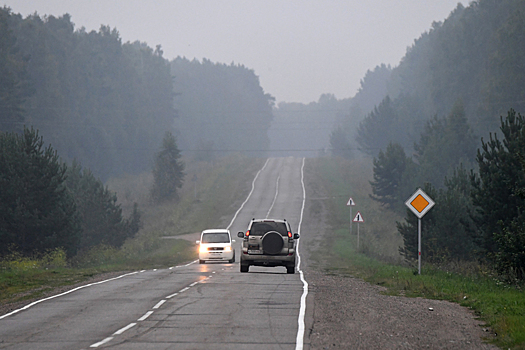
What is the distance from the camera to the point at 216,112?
18138 cm

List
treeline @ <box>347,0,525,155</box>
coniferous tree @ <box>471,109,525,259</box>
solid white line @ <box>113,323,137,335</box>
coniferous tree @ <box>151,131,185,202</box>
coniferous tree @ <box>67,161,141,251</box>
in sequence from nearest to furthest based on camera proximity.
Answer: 1. solid white line @ <box>113,323,137,335</box>
2. coniferous tree @ <box>471,109,525,259</box>
3. coniferous tree @ <box>67,161,141,251</box>
4. treeline @ <box>347,0,525,155</box>
5. coniferous tree @ <box>151,131,185,202</box>

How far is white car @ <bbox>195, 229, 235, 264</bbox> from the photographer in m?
32.7

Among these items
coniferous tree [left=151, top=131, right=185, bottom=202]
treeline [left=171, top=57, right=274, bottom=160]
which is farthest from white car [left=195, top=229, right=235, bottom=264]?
treeline [left=171, top=57, right=274, bottom=160]

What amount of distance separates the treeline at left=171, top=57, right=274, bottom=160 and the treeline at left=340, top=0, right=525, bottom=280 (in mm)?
56881

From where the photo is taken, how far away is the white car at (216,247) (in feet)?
107

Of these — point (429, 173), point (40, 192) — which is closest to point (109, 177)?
point (429, 173)

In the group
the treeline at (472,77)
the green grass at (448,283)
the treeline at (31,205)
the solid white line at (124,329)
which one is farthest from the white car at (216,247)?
the treeline at (472,77)

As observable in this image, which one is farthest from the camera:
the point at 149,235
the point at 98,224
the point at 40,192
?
the point at 149,235

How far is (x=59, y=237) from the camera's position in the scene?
119 ft

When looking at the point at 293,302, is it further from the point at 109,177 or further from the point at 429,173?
the point at 109,177

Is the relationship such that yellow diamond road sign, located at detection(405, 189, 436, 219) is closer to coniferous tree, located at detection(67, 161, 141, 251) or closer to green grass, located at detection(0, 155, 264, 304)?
green grass, located at detection(0, 155, 264, 304)

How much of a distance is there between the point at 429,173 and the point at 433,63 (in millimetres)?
42398

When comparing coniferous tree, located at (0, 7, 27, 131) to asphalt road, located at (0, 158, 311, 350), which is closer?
asphalt road, located at (0, 158, 311, 350)

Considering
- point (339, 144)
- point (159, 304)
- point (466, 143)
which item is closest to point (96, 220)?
point (159, 304)
